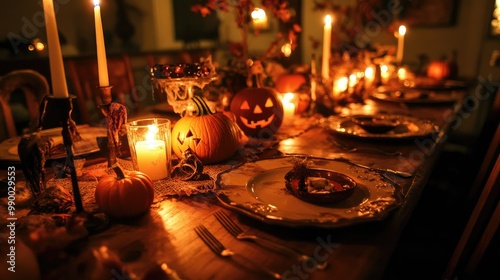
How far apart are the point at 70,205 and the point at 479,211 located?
3.15 ft

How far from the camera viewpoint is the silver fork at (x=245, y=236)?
60cm

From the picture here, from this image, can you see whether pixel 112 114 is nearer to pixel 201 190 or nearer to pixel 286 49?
pixel 201 190

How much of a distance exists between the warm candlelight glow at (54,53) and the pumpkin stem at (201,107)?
44cm

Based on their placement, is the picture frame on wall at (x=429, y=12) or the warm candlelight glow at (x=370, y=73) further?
the picture frame on wall at (x=429, y=12)

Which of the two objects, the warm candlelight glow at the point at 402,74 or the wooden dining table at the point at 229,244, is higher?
the warm candlelight glow at the point at 402,74

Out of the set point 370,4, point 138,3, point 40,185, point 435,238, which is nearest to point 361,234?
point 40,185

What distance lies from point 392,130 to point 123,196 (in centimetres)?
111

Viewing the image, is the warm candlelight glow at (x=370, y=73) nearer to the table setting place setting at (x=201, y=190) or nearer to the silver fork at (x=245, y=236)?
the table setting place setting at (x=201, y=190)

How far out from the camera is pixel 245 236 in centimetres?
67

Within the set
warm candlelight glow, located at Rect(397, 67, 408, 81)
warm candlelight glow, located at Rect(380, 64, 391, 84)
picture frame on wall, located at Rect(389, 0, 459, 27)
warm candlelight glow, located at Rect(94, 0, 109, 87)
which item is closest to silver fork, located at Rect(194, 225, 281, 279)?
warm candlelight glow, located at Rect(94, 0, 109, 87)

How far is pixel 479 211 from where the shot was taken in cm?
85

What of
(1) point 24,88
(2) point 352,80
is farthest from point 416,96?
(1) point 24,88

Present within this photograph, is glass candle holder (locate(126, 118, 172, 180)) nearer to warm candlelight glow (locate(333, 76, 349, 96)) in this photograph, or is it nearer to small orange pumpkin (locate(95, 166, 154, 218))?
small orange pumpkin (locate(95, 166, 154, 218))

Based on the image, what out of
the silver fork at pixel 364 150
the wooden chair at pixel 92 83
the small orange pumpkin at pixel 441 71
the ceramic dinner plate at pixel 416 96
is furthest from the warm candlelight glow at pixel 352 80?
the wooden chair at pixel 92 83
